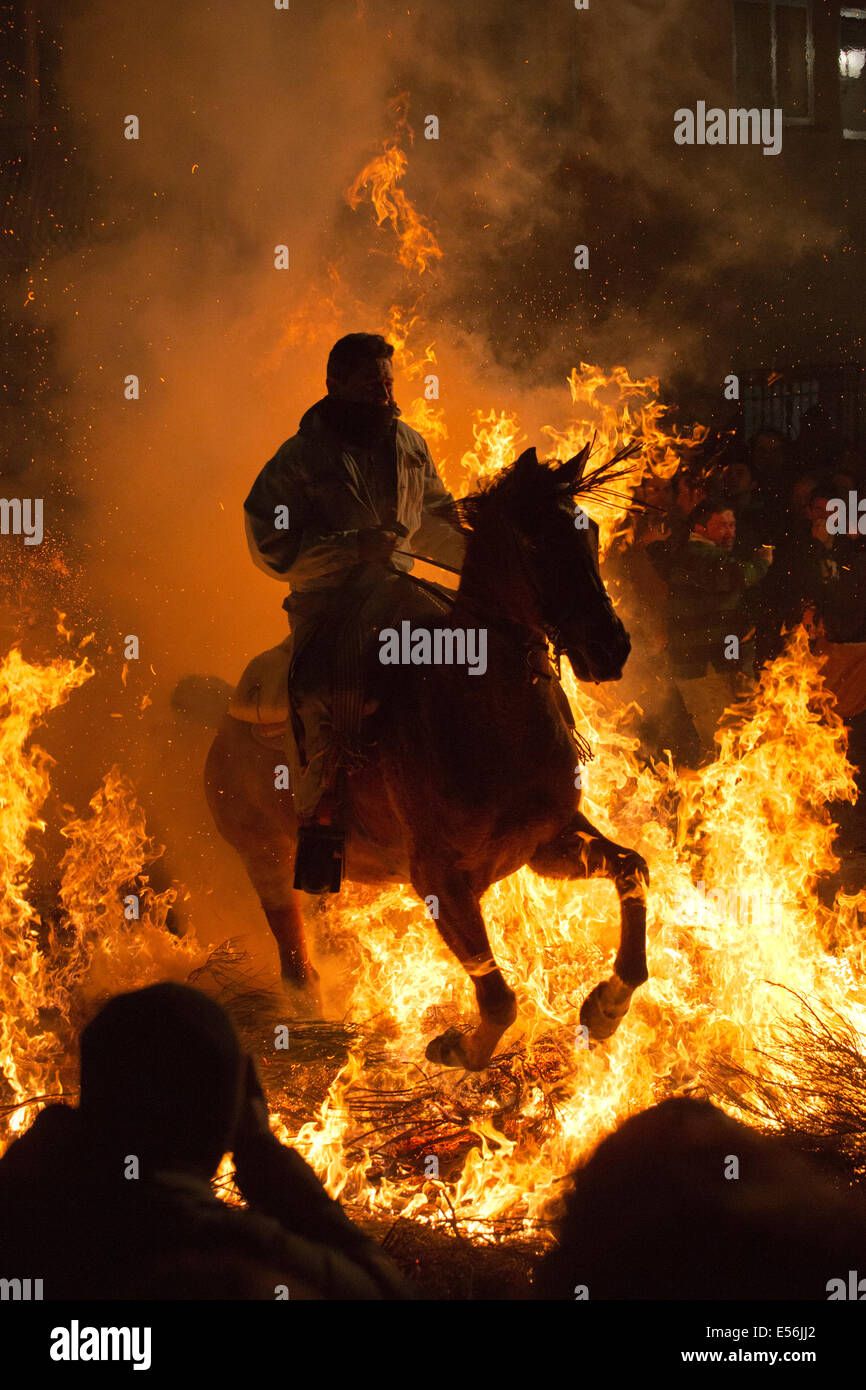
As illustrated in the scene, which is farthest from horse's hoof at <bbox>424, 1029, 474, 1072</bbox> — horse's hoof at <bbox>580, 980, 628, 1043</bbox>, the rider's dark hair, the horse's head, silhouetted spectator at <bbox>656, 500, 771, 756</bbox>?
silhouetted spectator at <bbox>656, 500, 771, 756</bbox>

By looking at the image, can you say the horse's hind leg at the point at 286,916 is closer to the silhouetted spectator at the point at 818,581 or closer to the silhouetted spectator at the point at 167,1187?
the silhouetted spectator at the point at 167,1187

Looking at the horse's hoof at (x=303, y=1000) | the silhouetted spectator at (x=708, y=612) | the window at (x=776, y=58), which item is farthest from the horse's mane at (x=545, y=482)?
the window at (x=776, y=58)

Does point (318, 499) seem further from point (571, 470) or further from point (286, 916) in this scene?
point (286, 916)

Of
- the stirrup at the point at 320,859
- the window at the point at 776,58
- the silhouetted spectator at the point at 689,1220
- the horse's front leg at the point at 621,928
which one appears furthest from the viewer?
the window at the point at 776,58

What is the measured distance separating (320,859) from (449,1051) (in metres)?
1.05

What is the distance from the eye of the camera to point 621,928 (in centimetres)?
424

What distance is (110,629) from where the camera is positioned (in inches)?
308

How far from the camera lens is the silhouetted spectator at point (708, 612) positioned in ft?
24.8

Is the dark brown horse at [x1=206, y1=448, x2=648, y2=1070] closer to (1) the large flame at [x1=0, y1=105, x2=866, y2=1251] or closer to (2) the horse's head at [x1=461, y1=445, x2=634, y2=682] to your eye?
(2) the horse's head at [x1=461, y1=445, x2=634, y2=682]

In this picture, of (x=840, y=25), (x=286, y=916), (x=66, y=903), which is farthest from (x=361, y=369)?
(x=840, y=25)

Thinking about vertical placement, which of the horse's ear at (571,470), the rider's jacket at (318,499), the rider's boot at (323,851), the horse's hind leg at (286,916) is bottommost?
the horse's hind leg at (286,916)
